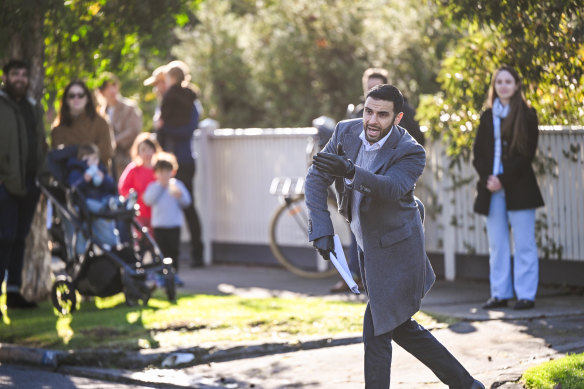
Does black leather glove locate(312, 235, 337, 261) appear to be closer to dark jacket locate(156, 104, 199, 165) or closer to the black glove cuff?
the black glove cuff

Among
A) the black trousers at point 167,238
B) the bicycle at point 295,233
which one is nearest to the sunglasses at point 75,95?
the black trousers at point 167,238

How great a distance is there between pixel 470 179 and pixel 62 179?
3.76m

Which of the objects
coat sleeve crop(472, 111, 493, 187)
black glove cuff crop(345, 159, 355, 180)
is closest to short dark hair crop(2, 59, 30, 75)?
coat sleeve crop(472, 111, 493, 187)

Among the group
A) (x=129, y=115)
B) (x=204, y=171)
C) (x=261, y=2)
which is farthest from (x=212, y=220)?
(x=261, y=2)

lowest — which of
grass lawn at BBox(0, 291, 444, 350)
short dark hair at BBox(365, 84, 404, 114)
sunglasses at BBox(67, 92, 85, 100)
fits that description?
grass lawn at BBox(0, 291, 444, 350)

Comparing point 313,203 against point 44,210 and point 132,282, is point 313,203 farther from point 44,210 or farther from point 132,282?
point 44,210

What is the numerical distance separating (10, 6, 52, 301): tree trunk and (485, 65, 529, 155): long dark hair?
13.6ft

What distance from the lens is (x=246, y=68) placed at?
22297 mm

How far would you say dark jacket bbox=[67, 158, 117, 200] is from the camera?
33.3 ft

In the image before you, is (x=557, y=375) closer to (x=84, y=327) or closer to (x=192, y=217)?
(x=84, y=327)

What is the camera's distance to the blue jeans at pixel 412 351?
6.08 meters

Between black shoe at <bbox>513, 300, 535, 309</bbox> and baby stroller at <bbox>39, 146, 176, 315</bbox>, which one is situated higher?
baby stroller at <bbox>39, 146, 176, 315</bbox>

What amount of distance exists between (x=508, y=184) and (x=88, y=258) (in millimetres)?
3554

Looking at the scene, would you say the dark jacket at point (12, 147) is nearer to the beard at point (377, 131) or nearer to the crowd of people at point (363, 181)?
the crowd of people at point (363, 181)
